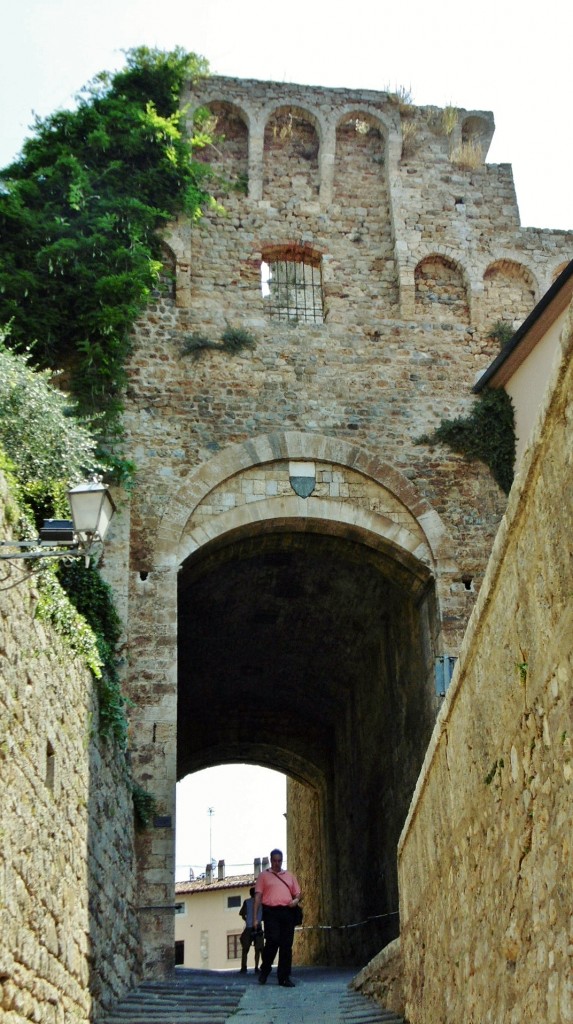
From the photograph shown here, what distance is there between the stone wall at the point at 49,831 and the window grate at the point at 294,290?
7.91 metres

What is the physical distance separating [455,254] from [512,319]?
1.22 meters

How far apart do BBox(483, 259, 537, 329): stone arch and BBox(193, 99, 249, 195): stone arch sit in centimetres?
366

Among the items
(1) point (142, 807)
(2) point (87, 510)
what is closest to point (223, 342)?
(1) point (142, 807)

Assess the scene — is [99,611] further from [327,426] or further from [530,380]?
[530,380]

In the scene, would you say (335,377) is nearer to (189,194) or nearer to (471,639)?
(189,194)

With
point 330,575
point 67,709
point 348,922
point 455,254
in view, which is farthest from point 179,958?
point 67,709

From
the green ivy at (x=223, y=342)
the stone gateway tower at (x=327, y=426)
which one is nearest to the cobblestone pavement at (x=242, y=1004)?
the stone gateway tower at (x=327, y=426)

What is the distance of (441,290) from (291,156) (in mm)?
2910

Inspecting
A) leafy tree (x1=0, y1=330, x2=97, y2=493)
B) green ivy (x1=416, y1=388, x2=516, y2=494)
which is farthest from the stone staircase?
green ivy (x1=416, y1=388, x2=516, y2=494)

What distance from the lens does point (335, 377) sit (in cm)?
1444

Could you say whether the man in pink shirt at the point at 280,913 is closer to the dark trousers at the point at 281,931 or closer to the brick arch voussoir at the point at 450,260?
the dark trousers at the point at 281,931

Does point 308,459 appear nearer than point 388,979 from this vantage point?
No

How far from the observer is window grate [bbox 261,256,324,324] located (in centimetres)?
1506

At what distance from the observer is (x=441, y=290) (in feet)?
50.8
